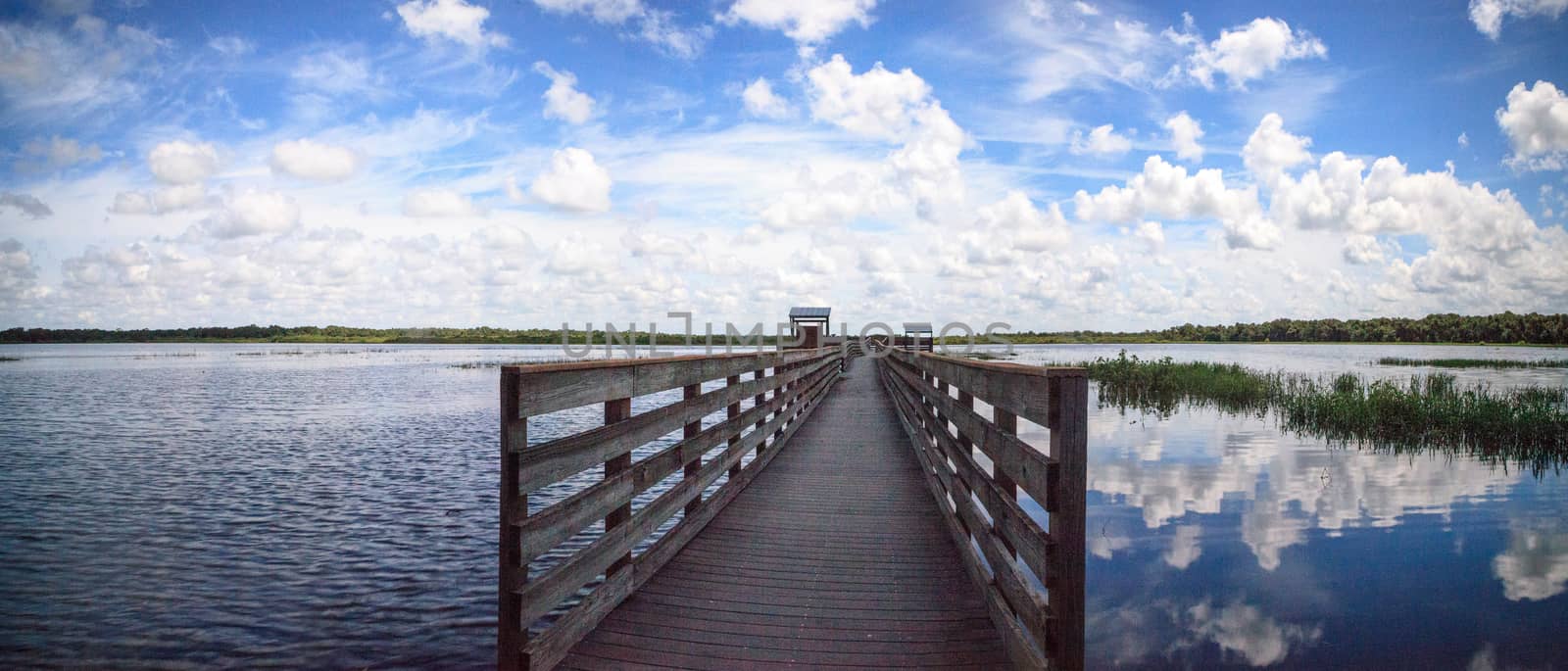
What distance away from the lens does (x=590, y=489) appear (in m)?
3.92

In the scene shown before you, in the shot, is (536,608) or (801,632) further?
(801,632)

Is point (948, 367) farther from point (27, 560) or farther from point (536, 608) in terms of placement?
point (27, 560)

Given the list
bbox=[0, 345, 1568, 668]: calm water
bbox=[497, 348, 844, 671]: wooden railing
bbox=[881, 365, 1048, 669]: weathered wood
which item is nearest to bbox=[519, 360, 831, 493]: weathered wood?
bbox=[497, 348, 844, 671]: wooden railing

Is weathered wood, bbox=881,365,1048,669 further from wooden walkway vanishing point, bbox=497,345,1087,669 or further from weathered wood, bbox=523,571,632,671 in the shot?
weathered wood, bbox=523,571,632,671

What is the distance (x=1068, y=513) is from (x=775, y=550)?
2.83 metres

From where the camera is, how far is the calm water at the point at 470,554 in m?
5.47

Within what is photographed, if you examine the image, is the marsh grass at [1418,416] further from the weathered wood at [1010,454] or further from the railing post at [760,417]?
the weathered wood at [1010,454]

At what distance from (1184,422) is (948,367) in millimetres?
14712

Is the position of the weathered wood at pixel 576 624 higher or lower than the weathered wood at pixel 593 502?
lower

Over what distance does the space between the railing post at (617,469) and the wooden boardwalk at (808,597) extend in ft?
0.72

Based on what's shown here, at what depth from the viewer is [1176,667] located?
17.6 feet

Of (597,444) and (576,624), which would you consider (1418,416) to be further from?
(576,624)

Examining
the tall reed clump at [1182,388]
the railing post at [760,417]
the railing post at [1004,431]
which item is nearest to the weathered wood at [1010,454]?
the railing post at [1004,431]

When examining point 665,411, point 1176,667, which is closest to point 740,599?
point 665,411
